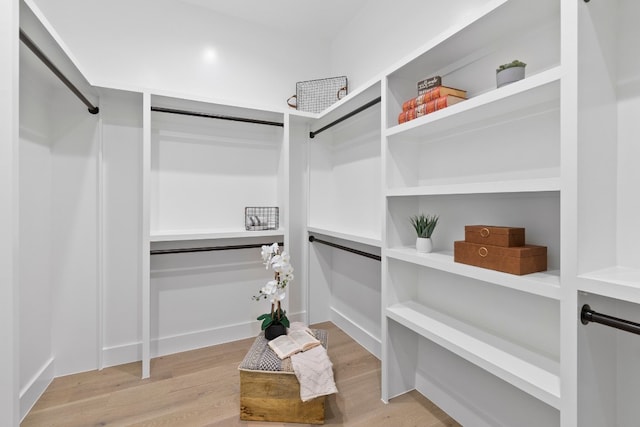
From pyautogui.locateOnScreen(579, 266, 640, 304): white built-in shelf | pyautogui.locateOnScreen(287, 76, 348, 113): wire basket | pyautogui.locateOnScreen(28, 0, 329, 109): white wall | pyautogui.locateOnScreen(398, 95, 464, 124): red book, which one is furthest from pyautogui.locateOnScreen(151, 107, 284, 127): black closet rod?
pyautogui.locateOnScreen(579, 266, 640, 304): white built-in shelf

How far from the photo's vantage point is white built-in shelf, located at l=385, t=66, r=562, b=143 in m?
1.01

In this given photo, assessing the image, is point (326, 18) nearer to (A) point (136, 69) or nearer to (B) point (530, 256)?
(A) point (136, 69)

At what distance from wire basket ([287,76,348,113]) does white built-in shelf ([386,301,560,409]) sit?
67.2 inches

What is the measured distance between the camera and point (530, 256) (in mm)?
1099

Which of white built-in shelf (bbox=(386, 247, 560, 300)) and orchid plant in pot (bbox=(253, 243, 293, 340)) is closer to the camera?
white built-in shelf (bbox=(386, 247, 560, 300))

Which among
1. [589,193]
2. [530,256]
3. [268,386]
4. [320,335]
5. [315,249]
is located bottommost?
[268,386]

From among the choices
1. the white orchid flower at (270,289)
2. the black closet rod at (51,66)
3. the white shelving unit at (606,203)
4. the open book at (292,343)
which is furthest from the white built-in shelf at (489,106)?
the black closet rod at (51,66)

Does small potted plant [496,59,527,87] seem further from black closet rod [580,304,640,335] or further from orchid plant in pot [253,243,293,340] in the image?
orchid plant in pot [253,243,293,340]

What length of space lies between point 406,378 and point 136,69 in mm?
2766

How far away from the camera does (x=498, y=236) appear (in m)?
1.17

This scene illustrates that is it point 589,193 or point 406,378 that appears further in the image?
point 406,378

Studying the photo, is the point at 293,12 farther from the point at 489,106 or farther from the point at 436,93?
the point at 489,106

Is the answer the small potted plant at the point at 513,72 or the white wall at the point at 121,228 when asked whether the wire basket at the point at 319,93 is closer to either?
the white wall at the point at 121,228

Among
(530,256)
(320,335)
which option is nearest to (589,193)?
(530,256)
